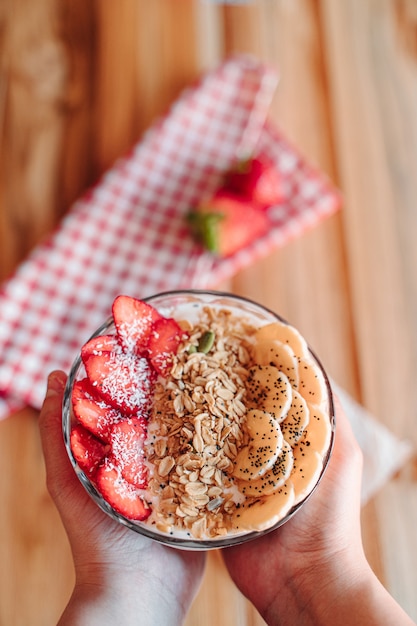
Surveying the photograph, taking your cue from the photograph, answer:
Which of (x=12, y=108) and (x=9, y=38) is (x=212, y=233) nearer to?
(x=12, y=108)

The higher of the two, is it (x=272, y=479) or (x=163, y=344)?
(x=163, y=344)

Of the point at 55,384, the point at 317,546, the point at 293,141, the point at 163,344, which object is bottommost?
the point at 317,546

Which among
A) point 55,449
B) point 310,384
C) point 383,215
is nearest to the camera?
point 310,384

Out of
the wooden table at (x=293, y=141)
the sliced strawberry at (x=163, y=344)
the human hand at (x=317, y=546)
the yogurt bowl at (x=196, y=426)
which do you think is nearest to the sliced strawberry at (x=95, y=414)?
the yogurt bowl at (x=196, y=426)

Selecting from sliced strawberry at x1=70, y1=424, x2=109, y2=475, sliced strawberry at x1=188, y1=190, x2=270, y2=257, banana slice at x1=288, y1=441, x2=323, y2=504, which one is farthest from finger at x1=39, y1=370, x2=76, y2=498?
sliced strawberry at x1=188, y1=190, x2=270, y2=257

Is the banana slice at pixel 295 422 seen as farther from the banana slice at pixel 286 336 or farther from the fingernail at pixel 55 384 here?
the fingernail at pixel 55 384

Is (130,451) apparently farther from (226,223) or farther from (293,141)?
(293,141)

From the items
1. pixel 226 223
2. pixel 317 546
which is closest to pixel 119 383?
pixel 317 546

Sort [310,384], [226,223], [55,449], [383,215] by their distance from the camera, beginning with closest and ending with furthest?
1. [310,384]
2. [55,449]
3. [226,223]
4. [383,215]
